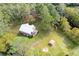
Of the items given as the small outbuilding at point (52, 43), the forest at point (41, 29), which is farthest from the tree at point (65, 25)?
the small outbuilding at point (52, 43)

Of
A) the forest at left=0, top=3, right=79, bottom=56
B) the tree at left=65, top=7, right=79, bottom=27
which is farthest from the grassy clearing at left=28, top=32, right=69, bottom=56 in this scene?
the tree at left=65, top=7, right=79, bottom=27

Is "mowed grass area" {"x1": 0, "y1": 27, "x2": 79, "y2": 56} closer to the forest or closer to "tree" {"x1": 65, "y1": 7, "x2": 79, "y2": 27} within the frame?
the forest

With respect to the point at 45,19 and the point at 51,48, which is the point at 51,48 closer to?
the point at 51,48

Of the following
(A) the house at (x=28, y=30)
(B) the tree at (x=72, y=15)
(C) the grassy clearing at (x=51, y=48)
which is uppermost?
(B) the tree at (x=72, y=15)

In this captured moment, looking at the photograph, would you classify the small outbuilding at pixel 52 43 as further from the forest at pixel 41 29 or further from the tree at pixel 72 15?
the tree at pixel 72 15

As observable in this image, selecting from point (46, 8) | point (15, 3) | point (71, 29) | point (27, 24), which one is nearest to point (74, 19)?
point (71, 29)

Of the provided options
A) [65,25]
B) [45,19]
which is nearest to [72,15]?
[65,25]
